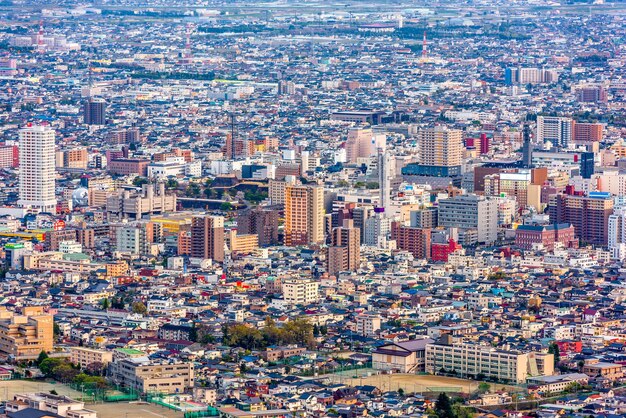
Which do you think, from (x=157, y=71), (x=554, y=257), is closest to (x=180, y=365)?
(x=554, y=257)

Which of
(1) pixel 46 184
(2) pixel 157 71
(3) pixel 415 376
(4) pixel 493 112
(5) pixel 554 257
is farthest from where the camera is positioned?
(2) pixel 157 71

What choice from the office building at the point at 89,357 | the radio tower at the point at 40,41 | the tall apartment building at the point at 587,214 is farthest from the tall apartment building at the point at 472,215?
the radio tower at the point at 40,41

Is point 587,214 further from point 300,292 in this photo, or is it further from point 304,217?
point 300,292

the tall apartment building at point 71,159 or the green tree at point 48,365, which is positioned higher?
the tall apartment building at point 71,159

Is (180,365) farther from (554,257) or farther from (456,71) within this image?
(456,71)

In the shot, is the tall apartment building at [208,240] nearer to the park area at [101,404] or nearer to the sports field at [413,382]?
the sports field at [413,382]

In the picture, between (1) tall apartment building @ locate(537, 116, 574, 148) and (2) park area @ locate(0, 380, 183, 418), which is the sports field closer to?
(2) park area @ locate(0, 380, 183, 418)
